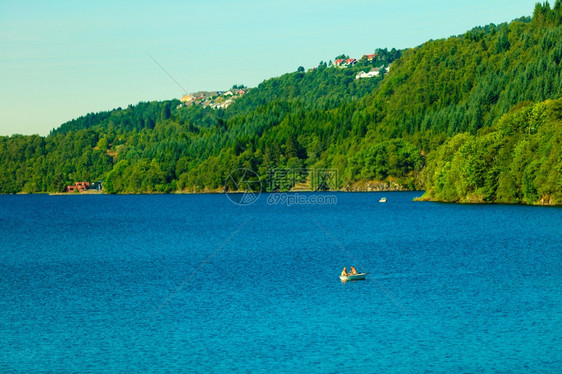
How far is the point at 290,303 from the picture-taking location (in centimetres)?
5788

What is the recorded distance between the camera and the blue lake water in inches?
1684

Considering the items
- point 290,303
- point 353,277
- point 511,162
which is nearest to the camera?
point 290,303

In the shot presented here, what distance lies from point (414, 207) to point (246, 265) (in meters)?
97.6

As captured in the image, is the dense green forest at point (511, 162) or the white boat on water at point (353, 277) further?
the dense green forest at point (511, 162)

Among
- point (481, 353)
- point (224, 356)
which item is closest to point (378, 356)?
point (481, 353)

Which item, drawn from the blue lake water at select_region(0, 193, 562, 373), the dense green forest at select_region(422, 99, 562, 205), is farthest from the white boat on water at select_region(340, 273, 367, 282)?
the dense green forest at select_region(422, 99, 562, 205)

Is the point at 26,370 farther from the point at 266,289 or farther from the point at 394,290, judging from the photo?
the point at 394,290

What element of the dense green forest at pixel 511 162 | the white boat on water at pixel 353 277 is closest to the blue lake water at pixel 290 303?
the white boat on water at pixel 353 277

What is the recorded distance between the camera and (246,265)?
81.2m

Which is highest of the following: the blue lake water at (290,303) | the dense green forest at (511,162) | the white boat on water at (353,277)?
the dense green forest at (511,162)

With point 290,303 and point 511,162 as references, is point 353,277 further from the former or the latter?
point 511,162

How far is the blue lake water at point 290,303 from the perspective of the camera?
42781mm

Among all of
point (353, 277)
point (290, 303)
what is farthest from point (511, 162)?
point (290, 303)

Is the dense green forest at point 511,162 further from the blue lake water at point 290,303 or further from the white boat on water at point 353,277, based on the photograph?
the white boat on water at point 353,277
